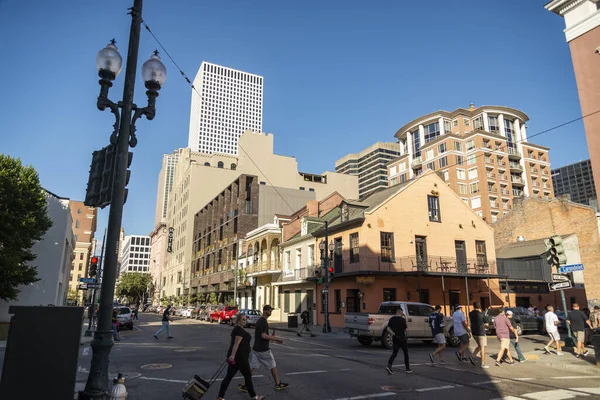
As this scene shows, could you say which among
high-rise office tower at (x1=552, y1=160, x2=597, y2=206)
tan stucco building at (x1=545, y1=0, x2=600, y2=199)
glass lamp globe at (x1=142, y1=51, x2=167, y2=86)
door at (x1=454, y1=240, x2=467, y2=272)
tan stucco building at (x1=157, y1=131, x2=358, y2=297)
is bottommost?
door at (x1=454, y1=240, x2=467, y2=272)

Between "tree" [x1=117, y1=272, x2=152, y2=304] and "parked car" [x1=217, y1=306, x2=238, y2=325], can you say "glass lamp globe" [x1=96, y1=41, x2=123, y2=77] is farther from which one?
"tree" [x1=117, y1=272, x2=152, y2=304]

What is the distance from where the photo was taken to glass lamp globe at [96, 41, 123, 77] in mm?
6852

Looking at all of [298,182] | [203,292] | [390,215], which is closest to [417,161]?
[298,182]

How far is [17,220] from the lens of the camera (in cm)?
2077

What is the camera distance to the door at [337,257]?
97.8ft

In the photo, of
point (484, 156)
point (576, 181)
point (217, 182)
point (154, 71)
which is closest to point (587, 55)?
point (154, 71)

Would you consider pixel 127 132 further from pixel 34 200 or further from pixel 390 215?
pixel 390 215

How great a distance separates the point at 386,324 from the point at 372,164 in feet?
429

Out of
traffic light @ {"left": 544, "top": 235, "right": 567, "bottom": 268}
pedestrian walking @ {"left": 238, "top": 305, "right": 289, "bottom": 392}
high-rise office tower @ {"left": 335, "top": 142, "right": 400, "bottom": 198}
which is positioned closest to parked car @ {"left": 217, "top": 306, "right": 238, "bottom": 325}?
traffic light @ {"left": 544, "top": 235, "right": 567, "bottom": 268}

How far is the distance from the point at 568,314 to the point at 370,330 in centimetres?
742

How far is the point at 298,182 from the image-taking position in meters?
73.8

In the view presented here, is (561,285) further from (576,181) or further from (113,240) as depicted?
Answer: (576,181)

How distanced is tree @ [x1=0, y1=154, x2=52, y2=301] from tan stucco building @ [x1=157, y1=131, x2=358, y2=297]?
4165 centimetres

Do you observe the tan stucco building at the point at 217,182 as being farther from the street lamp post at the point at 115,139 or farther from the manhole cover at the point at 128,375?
the street lamp post at the point at 115,139
